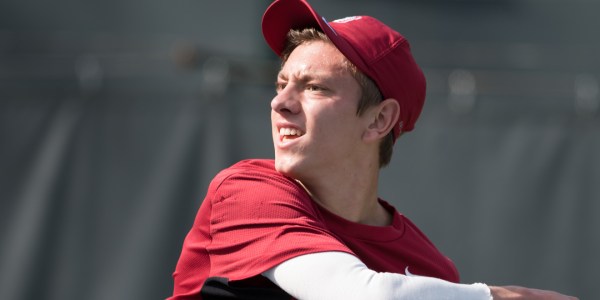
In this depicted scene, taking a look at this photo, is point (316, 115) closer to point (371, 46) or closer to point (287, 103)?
point (287, 103)

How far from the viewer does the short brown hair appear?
7.31 feet

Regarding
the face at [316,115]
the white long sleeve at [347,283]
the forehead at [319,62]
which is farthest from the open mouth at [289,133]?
the white long sleeve at [347,283]

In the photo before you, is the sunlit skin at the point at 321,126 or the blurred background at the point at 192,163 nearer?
the sunlit skin at the point at 321,126

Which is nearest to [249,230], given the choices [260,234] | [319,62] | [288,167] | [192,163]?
[260,234]

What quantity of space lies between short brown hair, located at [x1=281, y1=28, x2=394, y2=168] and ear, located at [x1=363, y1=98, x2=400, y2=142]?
20 mm

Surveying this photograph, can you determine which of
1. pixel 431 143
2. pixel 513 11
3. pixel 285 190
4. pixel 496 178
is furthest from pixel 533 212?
pixel 285 190

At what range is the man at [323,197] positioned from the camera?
6.28ft

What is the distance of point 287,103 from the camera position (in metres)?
2.19

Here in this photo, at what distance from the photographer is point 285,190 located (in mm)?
2084

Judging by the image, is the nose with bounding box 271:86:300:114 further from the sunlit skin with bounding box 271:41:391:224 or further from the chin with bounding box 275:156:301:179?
the chin with bounding box 275:156:301:179

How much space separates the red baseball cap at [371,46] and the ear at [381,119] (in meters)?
0.02

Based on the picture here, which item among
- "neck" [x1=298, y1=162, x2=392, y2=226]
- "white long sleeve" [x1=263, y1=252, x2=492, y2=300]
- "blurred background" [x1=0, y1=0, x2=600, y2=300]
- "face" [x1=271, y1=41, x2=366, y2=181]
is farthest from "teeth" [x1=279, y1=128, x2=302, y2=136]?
"blurred background" [x1=0, y1=0, x2=600, y2=300]

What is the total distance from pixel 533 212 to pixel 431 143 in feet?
1.58

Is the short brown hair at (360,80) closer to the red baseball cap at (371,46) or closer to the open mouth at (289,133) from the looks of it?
the red baseball cap at (371,46)
